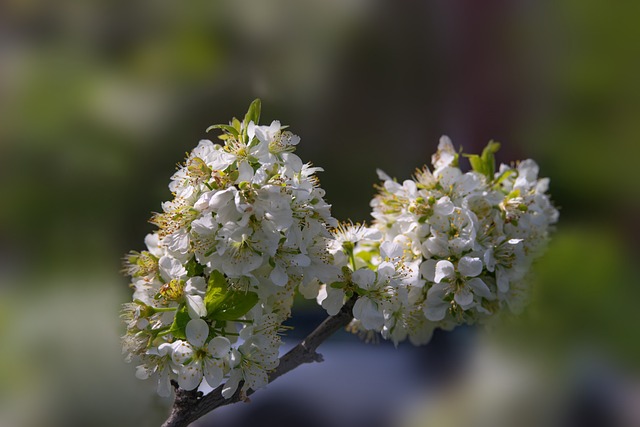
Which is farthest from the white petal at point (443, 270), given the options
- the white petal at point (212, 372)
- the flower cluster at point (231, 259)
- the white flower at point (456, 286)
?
the white petal at point (212, 372)

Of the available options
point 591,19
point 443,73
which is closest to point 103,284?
point 443,73

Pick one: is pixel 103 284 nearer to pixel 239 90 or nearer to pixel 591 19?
pixel 239 90

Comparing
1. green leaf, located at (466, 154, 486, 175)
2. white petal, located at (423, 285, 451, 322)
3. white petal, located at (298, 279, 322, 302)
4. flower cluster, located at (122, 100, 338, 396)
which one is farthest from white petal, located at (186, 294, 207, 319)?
green leaf, located at (466, 154, 486, 175)

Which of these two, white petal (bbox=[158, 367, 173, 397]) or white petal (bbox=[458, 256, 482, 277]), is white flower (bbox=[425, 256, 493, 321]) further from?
white petal (bbox=[158, 367, 173, 397])

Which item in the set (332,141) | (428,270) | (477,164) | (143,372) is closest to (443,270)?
(428,270)

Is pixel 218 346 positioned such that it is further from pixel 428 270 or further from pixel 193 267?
pixel 428 270

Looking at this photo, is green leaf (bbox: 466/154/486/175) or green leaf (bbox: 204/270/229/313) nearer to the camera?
green leaf (bbox: 204/270/229/313)

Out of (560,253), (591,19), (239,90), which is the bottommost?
(560,253)
